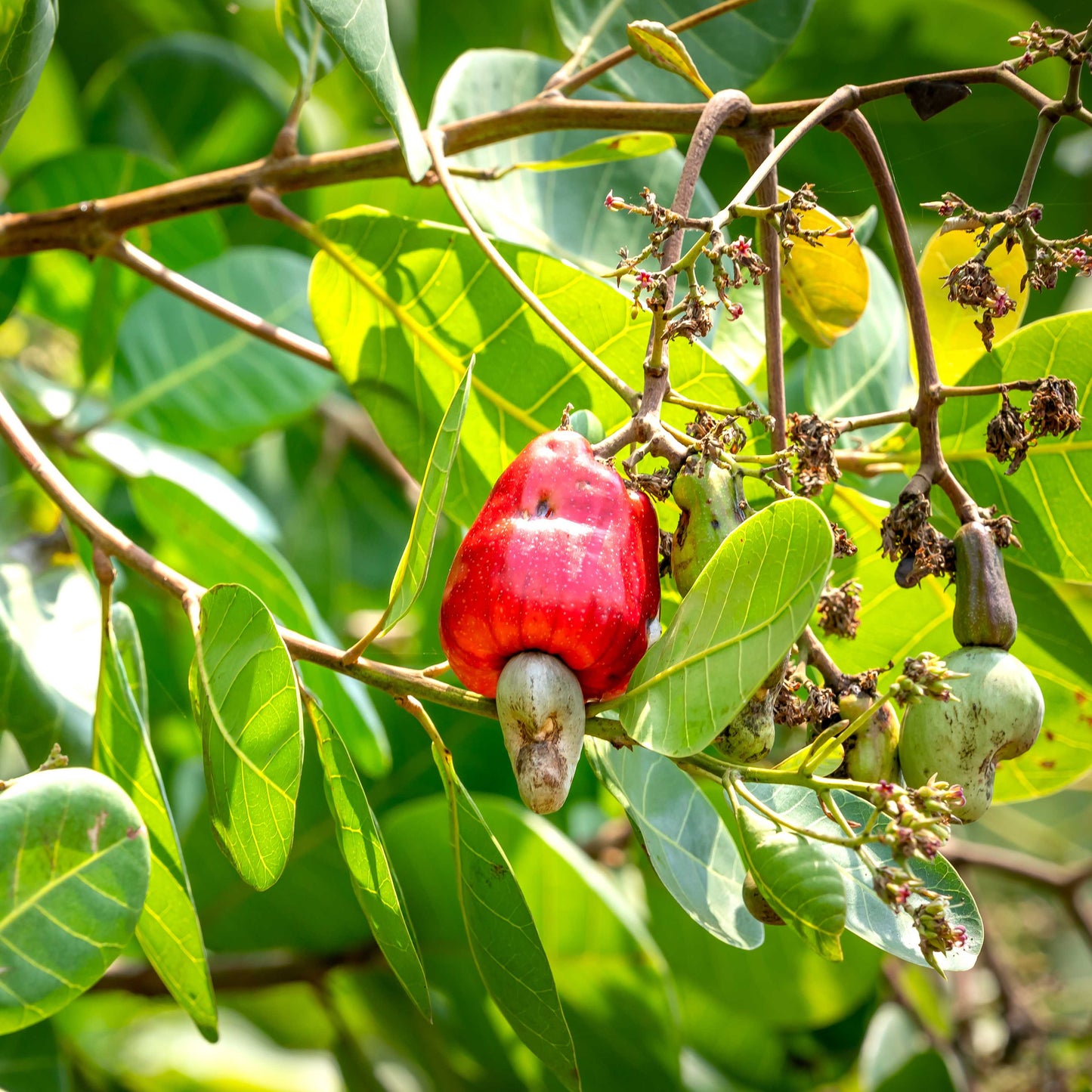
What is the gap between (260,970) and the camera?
162 centimetres

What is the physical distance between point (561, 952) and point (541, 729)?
0.73 m

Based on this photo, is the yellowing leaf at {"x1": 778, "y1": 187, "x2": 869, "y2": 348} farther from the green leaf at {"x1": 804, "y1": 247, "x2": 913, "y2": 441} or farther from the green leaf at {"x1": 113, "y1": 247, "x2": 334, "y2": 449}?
the green leaf at {"x1": 113, "y1": 247, "x2": 334, "y2": 449}

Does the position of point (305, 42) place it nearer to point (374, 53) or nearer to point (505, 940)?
point (374, 53)

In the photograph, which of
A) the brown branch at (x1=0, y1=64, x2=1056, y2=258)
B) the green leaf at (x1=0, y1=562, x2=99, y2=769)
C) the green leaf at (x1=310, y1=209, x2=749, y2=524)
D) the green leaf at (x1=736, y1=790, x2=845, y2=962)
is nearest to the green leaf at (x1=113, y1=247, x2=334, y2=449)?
the green leaf at (x1=0, y1=562, x2=99, y2=769)

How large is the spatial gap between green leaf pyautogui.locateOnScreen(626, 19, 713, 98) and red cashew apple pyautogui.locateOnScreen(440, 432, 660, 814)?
0.37 meters

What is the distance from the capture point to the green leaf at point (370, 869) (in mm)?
816

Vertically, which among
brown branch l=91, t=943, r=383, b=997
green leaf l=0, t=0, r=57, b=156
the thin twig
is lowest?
brown branch l=91, t=943, r=383, b=997

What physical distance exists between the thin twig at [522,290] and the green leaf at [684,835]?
0.26 meters

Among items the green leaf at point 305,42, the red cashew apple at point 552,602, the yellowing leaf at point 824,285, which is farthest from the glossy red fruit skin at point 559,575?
the green leaf at point 305,42

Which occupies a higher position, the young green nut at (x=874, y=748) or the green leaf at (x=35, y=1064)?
the young green nut at (x=874, y=748)

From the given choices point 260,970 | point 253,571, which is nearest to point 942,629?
point 253,571

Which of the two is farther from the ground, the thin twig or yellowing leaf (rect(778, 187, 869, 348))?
the thin twig

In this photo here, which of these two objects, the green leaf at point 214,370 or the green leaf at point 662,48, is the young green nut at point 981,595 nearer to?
the green leaf at point 662,48

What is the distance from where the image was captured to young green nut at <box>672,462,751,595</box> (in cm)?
77
